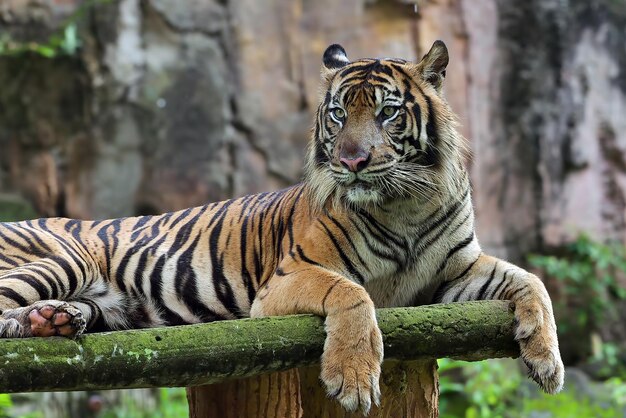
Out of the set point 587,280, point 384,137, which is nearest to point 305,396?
point 384,137

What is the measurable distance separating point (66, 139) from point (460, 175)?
500cm

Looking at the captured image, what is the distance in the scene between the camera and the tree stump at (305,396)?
365 cm

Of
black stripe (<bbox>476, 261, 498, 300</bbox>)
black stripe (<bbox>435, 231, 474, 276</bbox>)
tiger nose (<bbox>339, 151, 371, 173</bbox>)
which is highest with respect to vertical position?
tiger nose (<bbox>339, 151, 371, 173</bbox>)

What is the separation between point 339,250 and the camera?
374cm

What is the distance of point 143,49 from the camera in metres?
8.15

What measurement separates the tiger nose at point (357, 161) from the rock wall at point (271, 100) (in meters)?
4.69

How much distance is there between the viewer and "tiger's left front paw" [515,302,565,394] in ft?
10.9

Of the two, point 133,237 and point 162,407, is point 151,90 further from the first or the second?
point 133,237

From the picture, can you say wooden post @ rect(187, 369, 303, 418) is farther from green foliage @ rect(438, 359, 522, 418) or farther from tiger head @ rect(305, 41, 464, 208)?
green foliage @ rect(438, 359, 522, 418)

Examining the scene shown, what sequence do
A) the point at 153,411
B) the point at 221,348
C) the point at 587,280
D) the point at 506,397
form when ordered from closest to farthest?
1. the point at 221,348
2. the point at 153,411
3. the point at 506,397
4. the point at 587,280

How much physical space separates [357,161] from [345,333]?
0.75 meters

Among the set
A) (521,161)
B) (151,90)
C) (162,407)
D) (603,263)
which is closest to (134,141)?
(151,90)

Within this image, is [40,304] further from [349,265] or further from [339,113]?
[339,113]

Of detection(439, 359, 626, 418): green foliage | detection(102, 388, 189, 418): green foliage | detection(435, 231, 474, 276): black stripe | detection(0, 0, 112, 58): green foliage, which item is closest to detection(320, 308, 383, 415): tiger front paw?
detection(435, 231, 474, 276): black stripe
